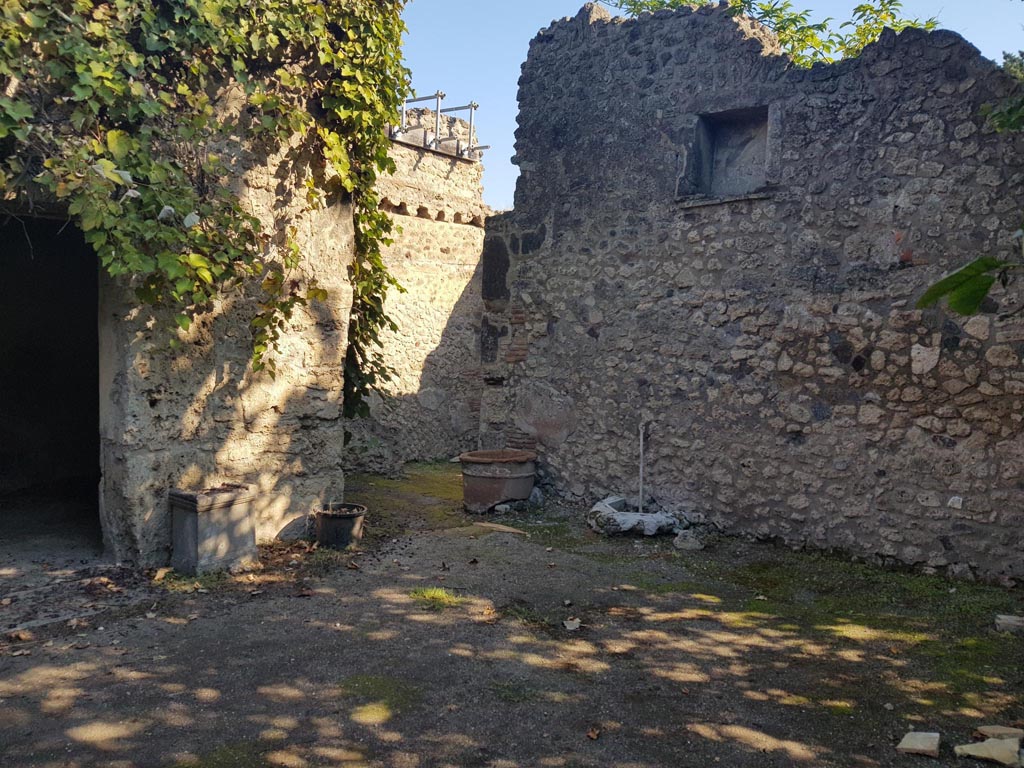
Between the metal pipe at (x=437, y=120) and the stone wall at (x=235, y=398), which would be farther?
the metal pipe at (x=437, y=120)

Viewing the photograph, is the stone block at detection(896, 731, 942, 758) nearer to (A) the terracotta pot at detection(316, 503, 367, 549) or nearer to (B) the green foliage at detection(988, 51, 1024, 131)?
(B) the green foliage at detection(988, 51, 1024, 131)

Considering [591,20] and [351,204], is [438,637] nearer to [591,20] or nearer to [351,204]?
[351,204]

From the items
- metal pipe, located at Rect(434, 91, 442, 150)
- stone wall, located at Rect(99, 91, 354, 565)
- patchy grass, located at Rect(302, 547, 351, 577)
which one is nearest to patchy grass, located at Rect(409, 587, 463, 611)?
patchy grass, located at Rect(302, 547, 351, 577)

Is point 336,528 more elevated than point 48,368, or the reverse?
point 48,368

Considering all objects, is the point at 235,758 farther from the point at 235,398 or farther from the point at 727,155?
the point at 727,155

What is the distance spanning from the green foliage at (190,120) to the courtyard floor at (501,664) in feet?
6.19

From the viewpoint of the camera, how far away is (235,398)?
5.71 metres

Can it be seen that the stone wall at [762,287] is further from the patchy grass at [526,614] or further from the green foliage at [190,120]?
the patchy grass at [526,614]

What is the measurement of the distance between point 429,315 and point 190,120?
5.91 meters

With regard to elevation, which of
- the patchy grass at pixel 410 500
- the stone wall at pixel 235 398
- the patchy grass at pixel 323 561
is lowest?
the patchy grass at pixel 323 561

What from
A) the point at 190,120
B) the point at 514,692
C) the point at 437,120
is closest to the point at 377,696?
the point at 514,692

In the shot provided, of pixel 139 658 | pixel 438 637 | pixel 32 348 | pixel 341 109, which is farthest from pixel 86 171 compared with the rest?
pixel 32 348

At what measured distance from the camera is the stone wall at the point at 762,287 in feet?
17.8

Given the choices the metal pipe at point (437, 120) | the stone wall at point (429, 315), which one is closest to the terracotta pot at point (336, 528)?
the stone wall at point (429, 315)
